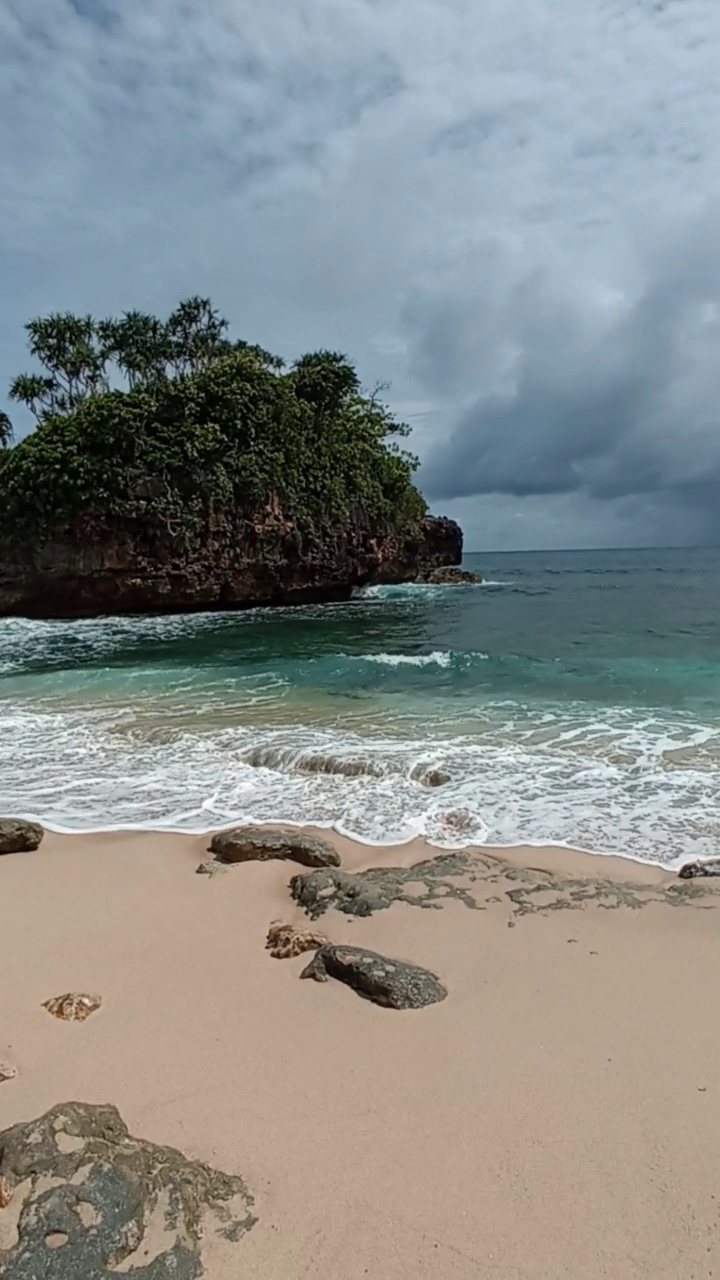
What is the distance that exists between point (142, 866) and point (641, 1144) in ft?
14.7

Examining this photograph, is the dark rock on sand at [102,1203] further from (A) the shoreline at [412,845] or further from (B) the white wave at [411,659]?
(B) the white wave at [411,659]

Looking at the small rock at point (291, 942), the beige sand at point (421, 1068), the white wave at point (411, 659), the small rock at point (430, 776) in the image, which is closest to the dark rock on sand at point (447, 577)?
the white wave at point (411, 659)

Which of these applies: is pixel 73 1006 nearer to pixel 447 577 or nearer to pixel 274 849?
pixel 274 849

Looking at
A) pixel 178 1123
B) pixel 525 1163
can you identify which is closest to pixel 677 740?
pixel 525 1163

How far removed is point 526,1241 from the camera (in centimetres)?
249

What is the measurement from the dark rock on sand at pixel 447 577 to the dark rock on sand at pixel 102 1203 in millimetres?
48847

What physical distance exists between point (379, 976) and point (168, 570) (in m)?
29.3

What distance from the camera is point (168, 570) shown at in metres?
31.5

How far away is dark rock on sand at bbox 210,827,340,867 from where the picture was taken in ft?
20.4

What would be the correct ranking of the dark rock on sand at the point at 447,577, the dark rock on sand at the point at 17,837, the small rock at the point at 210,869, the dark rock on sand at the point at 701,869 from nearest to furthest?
the dark rock on sand at the point at 701,869 → the small rock at the point at 210,869 → the dark rock on sand at the point at 17,837 → the dark rock on sand at the point at 447,577

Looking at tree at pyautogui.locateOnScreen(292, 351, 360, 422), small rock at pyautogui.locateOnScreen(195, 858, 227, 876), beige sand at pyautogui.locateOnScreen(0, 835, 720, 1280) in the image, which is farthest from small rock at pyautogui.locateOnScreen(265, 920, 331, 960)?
tree at pyautogui.locateOnScreen(292, 351, 360, 422)

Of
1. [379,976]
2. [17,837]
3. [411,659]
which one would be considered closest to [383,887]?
[379,976]

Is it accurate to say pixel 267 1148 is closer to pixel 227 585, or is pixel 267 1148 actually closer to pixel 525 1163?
pixel 525 1163

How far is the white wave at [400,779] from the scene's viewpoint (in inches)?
279
